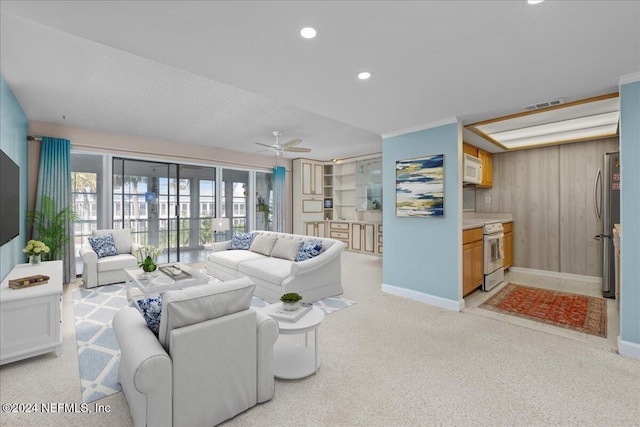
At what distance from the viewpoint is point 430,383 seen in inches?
84.2

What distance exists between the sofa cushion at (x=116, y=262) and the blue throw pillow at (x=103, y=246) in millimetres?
124

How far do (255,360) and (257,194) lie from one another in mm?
6001

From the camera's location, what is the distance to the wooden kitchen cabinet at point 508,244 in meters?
5.25

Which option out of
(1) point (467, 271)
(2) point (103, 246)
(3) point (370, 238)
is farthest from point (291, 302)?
(3) point (370, 238)

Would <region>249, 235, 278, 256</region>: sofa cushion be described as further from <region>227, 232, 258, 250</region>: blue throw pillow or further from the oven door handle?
the oven door handle

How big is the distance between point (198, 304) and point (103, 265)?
3.82 meters

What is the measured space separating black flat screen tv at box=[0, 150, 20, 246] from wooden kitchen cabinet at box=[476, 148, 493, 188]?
20.1ft

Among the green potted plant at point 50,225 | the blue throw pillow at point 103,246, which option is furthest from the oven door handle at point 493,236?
the green potted plant at point 50,225

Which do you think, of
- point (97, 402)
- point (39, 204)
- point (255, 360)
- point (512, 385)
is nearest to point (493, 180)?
point (512, 385)

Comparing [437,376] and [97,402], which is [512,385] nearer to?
[437,376]

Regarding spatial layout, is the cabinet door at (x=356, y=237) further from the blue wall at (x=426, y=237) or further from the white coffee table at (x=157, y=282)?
the white coffee table at (x=157, y=282)

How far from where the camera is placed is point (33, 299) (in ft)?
7.94

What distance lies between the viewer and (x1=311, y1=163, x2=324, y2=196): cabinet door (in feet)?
27.0

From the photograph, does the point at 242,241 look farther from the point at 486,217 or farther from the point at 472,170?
the point at 486,217
